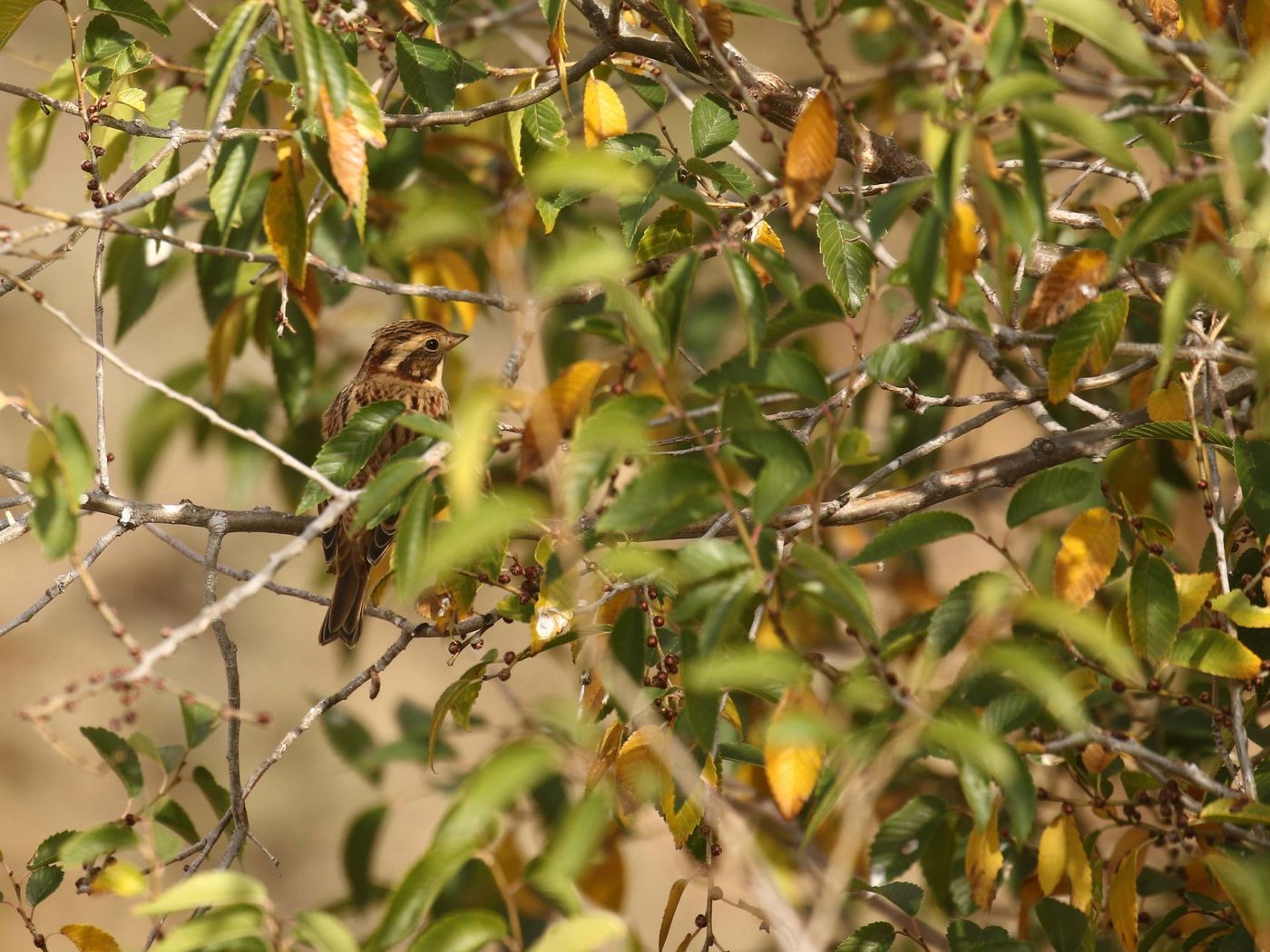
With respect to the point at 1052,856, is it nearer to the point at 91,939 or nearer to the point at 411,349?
the point at 91,939

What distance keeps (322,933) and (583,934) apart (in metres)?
0.38

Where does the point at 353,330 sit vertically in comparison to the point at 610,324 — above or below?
below

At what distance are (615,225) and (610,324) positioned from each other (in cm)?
347

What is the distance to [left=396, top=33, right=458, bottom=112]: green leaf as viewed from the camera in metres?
3.31

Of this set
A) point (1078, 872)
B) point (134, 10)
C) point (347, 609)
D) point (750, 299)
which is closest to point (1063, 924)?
point (1078, 872)

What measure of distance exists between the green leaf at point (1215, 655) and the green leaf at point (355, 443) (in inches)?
63.7

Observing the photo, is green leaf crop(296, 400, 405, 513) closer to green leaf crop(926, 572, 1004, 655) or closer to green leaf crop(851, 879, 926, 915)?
green leaf crop(926, 572, 1004, 655)

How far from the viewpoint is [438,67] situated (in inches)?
130

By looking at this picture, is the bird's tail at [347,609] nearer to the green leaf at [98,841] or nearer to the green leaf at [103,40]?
the green leaf at [103,40]

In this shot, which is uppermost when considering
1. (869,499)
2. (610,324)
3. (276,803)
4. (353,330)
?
(610,324)

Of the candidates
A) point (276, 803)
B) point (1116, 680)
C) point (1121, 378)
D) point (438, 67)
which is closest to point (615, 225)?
point (438, 67)

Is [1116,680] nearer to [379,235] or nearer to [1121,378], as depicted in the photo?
[1121,378]

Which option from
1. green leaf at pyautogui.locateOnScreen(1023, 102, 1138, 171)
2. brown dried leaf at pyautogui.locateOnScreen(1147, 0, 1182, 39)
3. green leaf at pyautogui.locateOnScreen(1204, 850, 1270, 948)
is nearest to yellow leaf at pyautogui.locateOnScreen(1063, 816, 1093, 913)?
green leaf at pyautogui.locateOnScreen(1204, 850, 1270, 948)

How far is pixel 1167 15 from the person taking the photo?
3.19 meters
